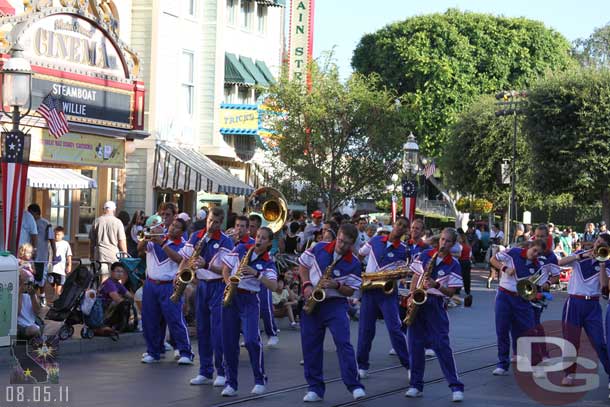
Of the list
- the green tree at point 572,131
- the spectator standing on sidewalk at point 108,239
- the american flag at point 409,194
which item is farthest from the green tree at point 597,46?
the spectator standing on sidewalk at point 108,239

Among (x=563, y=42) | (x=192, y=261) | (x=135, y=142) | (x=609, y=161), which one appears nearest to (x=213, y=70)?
(x=135, y=142)

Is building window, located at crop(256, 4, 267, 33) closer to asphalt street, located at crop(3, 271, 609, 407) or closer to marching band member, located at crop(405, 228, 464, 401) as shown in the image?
asphalt street, located at crop(3, 271, 609, 407)

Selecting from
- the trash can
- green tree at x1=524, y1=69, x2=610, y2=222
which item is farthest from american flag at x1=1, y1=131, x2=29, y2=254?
green tree at x1=524, y1=69, x2=610, y2=222

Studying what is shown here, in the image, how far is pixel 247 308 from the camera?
12555mm

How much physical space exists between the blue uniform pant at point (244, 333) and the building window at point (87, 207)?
16.7 meters

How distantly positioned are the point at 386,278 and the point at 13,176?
5301 millimetres

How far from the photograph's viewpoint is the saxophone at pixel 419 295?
12.5 metres

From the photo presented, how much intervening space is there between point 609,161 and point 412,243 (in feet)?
96.0

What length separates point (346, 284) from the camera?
11.8m

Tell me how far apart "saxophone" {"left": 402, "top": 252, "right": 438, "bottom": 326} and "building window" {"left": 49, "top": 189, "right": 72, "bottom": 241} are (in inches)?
637

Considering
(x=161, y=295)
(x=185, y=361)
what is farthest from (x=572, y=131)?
(x=161, y=295)

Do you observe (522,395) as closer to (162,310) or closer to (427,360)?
(427,360)

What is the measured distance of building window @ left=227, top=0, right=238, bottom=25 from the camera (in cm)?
3634

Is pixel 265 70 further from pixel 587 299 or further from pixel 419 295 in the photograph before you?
pixel 419 295
